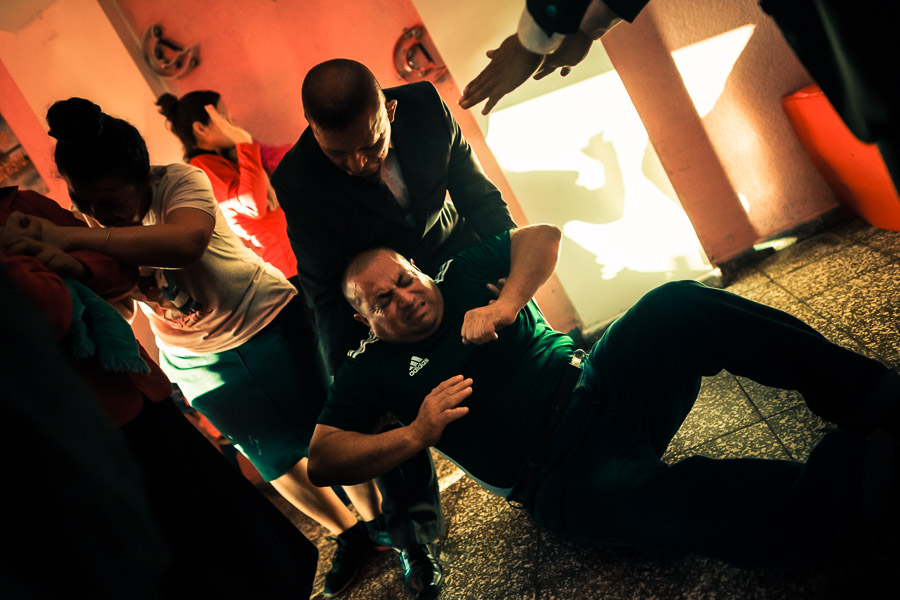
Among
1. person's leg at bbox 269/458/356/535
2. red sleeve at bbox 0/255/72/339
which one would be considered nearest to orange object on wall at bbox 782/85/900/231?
person's leg at bbox 269/458/356/535

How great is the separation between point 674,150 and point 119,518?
2.84m

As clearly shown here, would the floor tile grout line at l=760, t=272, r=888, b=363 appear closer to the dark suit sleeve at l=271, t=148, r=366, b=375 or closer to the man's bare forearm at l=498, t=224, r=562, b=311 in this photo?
the man's bare forearm at l=498, t=224, r=562, b=311

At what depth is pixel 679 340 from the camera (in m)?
1.43

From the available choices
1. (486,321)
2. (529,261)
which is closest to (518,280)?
(529,261)

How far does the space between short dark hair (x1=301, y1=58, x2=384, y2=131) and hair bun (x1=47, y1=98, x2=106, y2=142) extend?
54 centimetres

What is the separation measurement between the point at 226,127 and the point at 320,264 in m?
1.42

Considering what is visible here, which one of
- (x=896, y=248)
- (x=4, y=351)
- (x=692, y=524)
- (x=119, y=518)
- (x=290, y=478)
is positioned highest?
(x=4, y=351)

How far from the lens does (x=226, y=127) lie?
275 cm

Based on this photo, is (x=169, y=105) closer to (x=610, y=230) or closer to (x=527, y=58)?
(x=527, y=58)

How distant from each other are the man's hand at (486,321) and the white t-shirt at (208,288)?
0.77 meters

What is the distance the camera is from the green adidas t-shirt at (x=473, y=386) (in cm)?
153

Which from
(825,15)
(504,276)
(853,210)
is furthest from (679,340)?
(853,210)

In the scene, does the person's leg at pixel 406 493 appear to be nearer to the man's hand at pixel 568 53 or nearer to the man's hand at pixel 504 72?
the man's hand at pixel 504 72

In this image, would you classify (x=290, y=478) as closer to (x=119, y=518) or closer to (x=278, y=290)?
(x=278, y=290)
